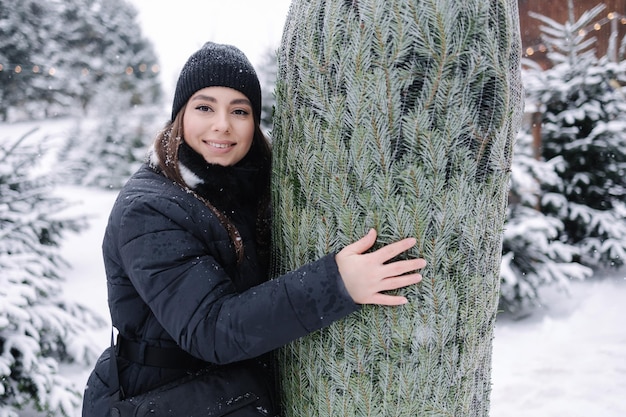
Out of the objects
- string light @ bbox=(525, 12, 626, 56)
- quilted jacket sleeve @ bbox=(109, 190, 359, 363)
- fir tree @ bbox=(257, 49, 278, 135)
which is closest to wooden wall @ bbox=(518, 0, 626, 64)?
string light @ bbox=(525, 12, 626, 56)

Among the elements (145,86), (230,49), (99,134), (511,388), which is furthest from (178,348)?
(145,86)

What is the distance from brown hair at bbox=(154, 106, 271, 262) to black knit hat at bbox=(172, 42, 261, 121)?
0.25 feet

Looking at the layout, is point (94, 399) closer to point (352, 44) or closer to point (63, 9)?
point (352, 44)

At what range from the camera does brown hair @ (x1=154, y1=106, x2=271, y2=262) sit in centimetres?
149

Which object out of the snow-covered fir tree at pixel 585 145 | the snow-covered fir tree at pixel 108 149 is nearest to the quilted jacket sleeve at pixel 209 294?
the snow-covered fir tree at pixel 585 145

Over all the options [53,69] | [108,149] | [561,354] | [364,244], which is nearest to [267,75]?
[561,354]

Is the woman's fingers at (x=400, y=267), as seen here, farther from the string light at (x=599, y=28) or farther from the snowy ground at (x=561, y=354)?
the string light at (x=599, y=28)

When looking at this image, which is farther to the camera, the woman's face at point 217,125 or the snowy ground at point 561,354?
the snowy ground at point 561,354

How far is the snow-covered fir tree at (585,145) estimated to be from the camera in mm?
6254

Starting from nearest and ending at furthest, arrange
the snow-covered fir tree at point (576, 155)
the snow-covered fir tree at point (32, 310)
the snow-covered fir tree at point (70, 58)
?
the snow-covered fir tree at point (32, 310) → the snow-covered fir tree at point (576, 155) → the snow-covered fir tree at point (70, 58)

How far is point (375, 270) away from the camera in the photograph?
121 centimetres

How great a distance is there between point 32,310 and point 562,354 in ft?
15.4

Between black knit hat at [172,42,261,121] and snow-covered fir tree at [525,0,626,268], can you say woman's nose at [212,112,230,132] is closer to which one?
black knit hat at [172,42,261,121]

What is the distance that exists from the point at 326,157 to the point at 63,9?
852 inches
